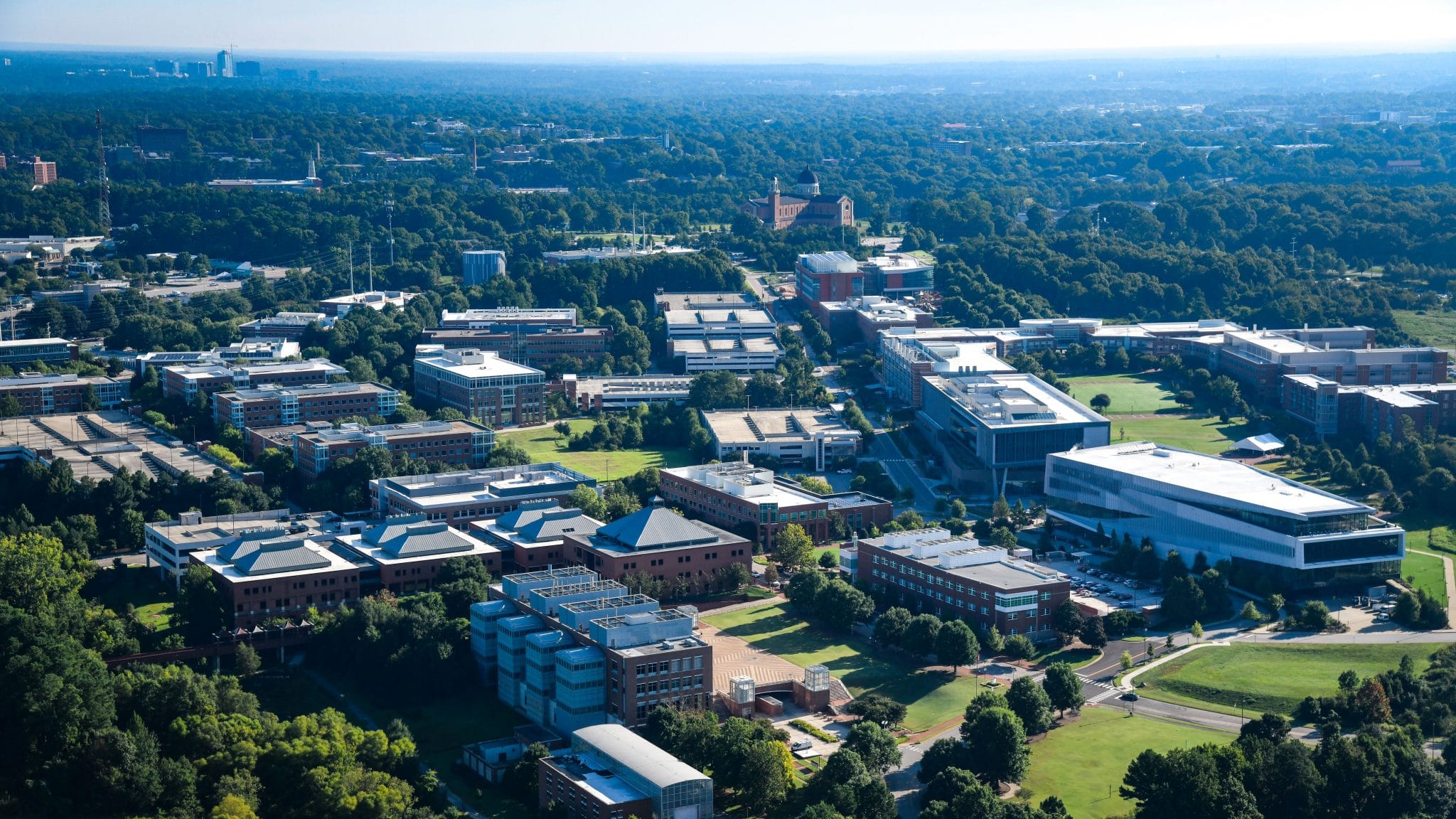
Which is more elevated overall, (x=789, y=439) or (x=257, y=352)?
(x=257, y=352)

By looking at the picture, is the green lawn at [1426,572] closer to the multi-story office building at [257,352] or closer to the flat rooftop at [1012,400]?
the flat rooftop at [1012,400]

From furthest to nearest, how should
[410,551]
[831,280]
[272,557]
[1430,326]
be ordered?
1. [831,280]
2. [1430,326]
3. [410,551]
4. [272,557]

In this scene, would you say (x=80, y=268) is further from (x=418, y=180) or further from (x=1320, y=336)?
(x=1320, y=336)

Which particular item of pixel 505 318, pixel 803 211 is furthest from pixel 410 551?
pixel 803 211

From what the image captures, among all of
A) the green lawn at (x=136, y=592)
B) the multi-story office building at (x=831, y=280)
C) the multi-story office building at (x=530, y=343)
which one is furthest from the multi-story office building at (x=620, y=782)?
the multi-story office building at (x=831, y=280)

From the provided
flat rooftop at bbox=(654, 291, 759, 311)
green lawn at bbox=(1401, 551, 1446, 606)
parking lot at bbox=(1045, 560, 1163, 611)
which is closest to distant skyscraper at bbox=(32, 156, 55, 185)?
flat rooftop at bbox=(654, 291, 759, 311)

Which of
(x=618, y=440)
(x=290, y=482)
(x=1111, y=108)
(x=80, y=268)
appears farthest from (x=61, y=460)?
(x=1111, y=108)

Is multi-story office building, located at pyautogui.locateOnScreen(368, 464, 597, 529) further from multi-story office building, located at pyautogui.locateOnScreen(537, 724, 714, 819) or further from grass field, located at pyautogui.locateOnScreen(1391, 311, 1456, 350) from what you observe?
grass field, located at pyautogui.locateOnScreen(1391, 311, 1456, 350)

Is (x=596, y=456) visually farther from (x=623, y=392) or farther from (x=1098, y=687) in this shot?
(x=1098, y=687)
